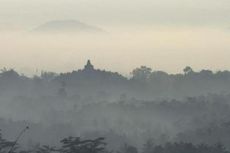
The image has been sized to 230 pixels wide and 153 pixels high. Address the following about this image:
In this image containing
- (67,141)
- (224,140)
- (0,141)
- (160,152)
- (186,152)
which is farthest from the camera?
(224,140)

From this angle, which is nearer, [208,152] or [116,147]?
[208,152]

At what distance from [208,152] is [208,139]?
73.5 metres

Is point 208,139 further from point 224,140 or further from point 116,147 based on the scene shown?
point 116,147

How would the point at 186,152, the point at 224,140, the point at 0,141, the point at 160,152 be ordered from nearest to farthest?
the point at 0,141 < the point at 186,152 < the point at 160,152 < the point at 224,140

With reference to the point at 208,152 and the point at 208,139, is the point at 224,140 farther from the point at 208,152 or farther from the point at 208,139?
the point at 208,152

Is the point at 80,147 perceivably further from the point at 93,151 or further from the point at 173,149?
the point at 173,149

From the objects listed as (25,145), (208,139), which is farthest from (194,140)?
(25,145)

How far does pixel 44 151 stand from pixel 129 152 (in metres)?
87.5

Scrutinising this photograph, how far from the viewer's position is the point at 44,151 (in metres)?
43.2

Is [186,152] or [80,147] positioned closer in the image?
[80,147]

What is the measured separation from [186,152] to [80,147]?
7750 centimetres

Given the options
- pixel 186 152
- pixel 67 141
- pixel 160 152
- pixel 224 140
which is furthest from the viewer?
pixel 224 140

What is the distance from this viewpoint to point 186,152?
4668 inches

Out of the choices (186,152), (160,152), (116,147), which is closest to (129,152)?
(160,152)
